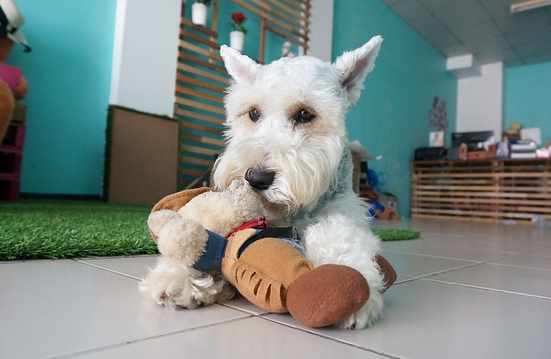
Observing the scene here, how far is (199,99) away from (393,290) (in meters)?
3.46

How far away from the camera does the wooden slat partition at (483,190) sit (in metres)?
6.17

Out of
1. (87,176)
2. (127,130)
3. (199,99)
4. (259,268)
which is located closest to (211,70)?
(199,99)

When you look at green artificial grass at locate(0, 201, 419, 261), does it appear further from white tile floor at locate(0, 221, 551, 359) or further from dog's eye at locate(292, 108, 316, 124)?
dog's eye at locate(292, 108, 316, 124)

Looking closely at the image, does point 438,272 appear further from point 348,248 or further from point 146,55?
point 146,55

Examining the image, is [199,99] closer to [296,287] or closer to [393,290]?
[393,290]

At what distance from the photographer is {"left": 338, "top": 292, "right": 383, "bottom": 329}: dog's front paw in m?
0.61

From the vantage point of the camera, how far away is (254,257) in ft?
2.13

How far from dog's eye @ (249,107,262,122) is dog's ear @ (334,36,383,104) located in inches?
8.4

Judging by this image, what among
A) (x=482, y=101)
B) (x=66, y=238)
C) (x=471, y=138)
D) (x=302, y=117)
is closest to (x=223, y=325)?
(x=302, y=117)

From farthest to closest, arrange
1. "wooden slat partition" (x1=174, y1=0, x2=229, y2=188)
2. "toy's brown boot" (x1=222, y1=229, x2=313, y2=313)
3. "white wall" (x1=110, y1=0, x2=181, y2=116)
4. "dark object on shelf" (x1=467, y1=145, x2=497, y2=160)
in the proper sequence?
"dark object on shelf" (x1=467, y1=145, x2=497, y2=160) → "wooden slat partition" (x1=174, y1=0, x2=229, y2=188) → "white wall" (x1=110, y1=0, x2=181, y2=116) → "toy's brown boot" (x1=222, y1=229, x2=313, y2=313)

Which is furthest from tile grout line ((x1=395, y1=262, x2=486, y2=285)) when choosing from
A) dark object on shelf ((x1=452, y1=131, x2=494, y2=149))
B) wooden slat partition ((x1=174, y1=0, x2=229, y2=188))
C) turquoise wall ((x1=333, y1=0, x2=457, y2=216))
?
dark object on shelf ((x1=452, y1=131, x2=494, y2=149))


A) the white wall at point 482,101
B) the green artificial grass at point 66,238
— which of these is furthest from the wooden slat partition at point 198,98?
the white wall at point 482,101

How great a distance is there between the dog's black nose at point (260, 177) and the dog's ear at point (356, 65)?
38 cm

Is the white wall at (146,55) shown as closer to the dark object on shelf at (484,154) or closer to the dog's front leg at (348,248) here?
the dog's front leg at (348,248)
